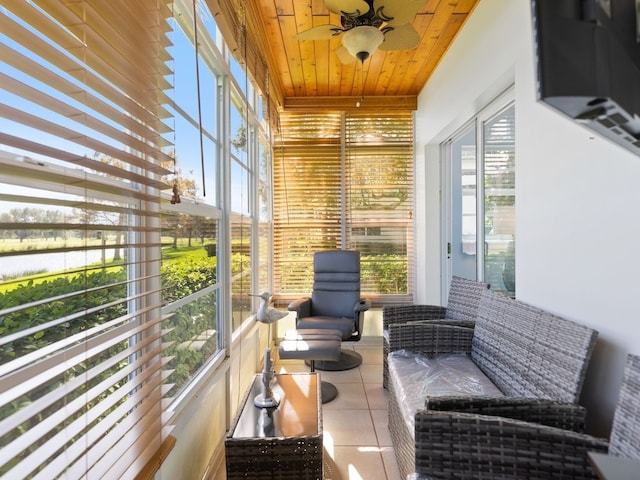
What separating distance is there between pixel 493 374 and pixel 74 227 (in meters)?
1.99

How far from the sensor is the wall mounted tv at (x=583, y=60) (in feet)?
1.20

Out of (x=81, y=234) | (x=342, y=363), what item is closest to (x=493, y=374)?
(x=342, y=363)

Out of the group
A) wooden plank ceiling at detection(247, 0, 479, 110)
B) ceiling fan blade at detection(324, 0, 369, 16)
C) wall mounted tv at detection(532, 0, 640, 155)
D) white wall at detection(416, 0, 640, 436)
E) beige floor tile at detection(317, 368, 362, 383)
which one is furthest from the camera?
beige floor tile at detection(317, 368, 362, 383)

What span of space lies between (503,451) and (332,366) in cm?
233

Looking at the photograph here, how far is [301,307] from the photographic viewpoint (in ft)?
11.0

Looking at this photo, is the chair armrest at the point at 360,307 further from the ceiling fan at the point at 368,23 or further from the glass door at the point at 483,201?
the ceiling fan at the point at 368,23

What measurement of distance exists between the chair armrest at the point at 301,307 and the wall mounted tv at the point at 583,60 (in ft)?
9.81

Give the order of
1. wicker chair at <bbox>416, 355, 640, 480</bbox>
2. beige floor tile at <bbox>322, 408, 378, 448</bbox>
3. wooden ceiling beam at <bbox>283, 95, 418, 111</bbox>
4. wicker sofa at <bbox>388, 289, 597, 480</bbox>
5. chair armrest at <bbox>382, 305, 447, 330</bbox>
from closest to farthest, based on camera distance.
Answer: wicker chair at <bbox>416, 355, 640, 480</bbox>
wicker sofa at <bbox>388, 289, 597, 480</bbox>
beige floor tile at <bbox>322, 408, 378, 448</bbox>
chair armrest at <bbox>382, 305, 447, 330</bbox>
wooden ceiling beam at <bbox>283, 95, 418, 111</bbox>

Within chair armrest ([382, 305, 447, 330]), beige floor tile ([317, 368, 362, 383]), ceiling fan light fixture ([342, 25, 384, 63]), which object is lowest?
beige floor tile ([317, 368, 362, 383])

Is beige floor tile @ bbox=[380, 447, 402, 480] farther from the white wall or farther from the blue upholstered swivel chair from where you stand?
the blue upholstered swivel chair

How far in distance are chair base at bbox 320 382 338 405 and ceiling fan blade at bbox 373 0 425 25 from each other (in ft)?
8.55

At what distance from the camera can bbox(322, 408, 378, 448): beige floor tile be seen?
83.0 inches

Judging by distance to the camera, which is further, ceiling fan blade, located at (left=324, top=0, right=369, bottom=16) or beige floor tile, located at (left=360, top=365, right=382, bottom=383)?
beige floor tile, located at (left=360, top=365, right=382, bottom=383)

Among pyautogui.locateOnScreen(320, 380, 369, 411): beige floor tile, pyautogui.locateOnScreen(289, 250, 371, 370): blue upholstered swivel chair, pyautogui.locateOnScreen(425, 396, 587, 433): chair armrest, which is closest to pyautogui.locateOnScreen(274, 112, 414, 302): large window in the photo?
pyautogui.locateOnScreen(289, 250, 371, 370): blue upholstered swivel chair
